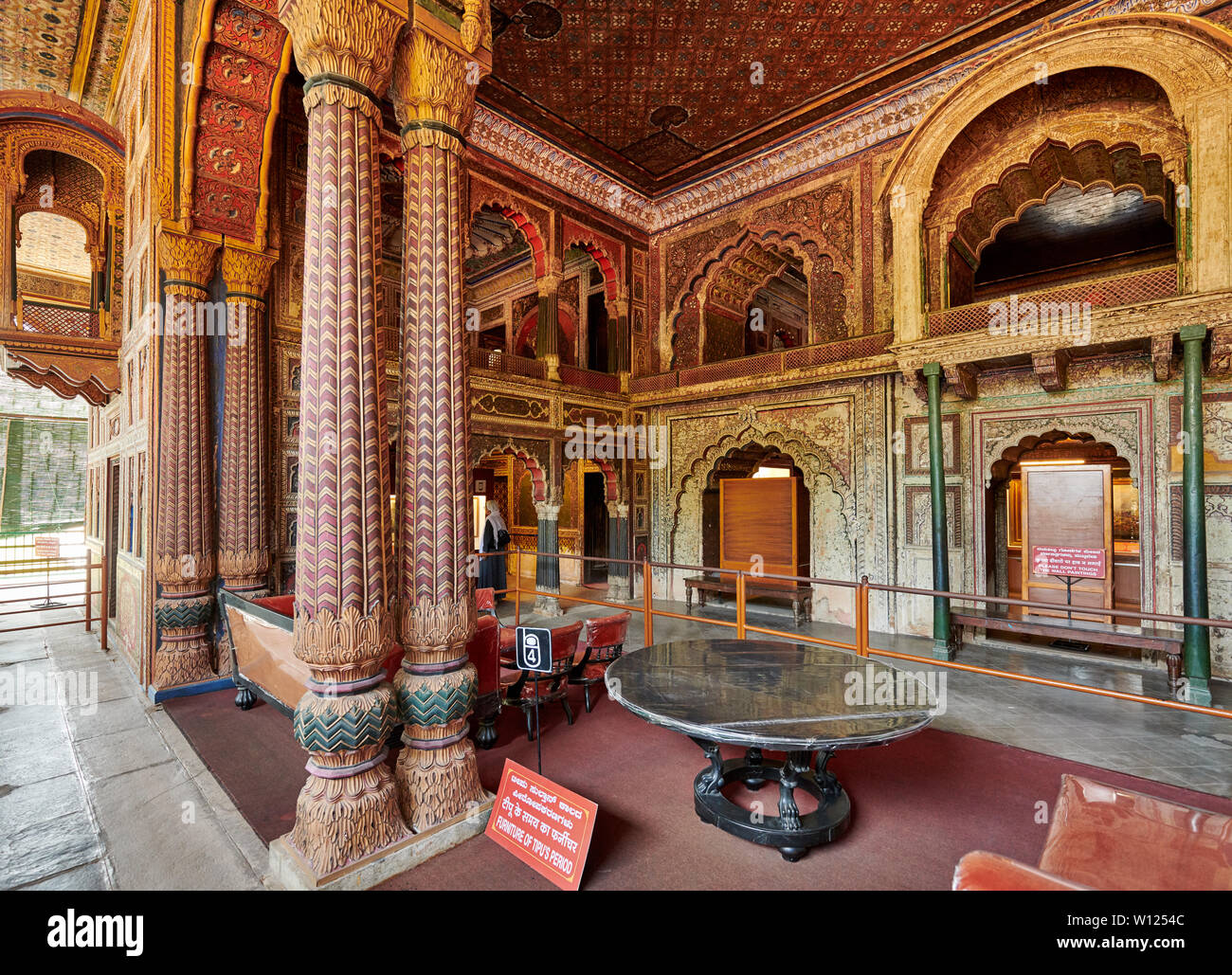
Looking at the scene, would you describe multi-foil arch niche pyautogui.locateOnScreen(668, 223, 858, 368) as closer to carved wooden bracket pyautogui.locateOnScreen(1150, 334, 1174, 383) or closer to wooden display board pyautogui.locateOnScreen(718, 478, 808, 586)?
wooden display board pyautogui.locateOnScreen(718, 478, 808, 586)

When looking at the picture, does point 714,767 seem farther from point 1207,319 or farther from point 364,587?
point 1207,319

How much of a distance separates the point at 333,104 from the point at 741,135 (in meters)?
8.49

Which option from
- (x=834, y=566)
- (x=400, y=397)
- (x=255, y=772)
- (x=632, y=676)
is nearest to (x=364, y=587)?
(x=400, y=397)

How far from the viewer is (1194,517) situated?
5828 mm

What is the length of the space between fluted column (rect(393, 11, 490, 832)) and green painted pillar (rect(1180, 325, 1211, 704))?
278 inches

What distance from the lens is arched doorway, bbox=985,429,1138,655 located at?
7.78 metres

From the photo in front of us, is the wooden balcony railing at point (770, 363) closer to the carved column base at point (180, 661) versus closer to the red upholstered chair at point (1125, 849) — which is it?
the red upholstered chair at point (1125, 849)

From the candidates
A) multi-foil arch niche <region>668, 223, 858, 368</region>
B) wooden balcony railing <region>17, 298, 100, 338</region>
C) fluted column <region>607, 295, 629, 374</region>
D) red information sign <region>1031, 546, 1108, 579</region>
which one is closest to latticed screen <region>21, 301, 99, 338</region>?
wooden balcony railing <region>17, 298, 100, 338</region>

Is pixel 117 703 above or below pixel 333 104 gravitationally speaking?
below

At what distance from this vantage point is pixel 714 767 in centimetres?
337

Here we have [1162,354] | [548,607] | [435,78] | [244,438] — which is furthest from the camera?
[548,607]

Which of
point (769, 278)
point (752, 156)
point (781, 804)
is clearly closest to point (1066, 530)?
point (769, 278)

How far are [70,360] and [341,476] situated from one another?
8.12 m

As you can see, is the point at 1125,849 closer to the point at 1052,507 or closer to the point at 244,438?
the point at 244,438
